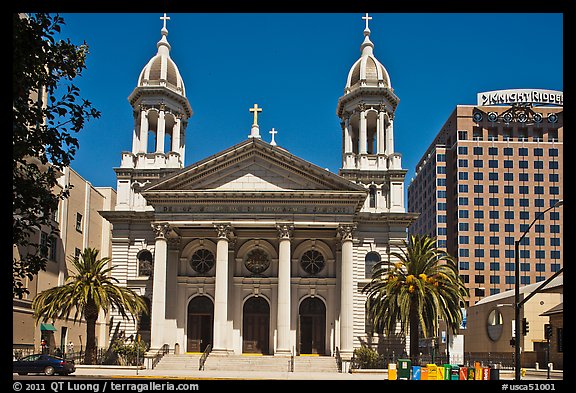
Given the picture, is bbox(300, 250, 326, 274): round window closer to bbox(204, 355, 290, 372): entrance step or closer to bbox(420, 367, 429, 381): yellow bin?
bbox(204, 355, 290, 372): entrance step

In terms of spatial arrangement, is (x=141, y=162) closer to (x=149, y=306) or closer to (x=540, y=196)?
(x=149, y=306)

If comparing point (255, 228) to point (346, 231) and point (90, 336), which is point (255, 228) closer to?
point (346, 231)

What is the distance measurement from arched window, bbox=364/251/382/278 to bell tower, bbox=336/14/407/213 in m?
3.93

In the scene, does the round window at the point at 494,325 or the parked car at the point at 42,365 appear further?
the round window at the point at 494,325

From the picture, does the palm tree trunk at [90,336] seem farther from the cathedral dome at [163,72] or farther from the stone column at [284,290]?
the cathedral dome at [163,72]

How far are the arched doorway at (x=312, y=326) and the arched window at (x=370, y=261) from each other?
15.4 ft

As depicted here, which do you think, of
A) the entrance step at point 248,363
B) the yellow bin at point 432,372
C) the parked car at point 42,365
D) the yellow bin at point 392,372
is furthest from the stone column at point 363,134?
the parked car at point 42,365

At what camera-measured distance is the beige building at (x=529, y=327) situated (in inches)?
2601

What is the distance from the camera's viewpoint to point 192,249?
6097 cm

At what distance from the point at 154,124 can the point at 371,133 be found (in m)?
19.4

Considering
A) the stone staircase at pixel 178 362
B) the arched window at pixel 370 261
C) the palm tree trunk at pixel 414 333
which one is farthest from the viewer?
the arched window at pixel 370 261

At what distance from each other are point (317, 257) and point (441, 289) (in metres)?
13.4

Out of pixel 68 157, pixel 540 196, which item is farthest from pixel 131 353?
pixel 540 196

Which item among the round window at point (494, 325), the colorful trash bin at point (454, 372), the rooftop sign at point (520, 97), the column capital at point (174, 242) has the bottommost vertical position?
the colorful trash bin at point (454, 372)
